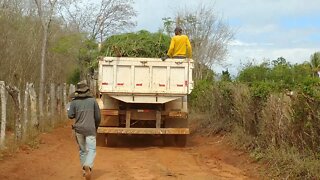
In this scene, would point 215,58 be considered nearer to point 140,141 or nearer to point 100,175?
point 140,141

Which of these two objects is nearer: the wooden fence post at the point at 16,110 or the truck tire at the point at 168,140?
the wooden fence post at the point at 16,110

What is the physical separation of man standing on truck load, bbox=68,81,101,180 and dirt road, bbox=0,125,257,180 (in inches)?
20.8

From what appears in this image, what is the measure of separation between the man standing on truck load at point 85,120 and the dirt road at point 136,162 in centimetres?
53

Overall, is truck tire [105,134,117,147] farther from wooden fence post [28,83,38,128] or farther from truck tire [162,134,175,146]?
wooden fence post [28,83,38,128]

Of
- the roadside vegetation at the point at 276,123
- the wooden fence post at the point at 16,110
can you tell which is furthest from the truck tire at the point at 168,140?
the wooden fence post at the point at 16,110

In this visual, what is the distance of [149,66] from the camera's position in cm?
1392

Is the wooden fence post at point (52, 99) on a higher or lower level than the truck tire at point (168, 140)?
higher

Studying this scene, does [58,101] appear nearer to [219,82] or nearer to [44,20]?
[44,20]

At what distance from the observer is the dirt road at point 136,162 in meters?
10.3

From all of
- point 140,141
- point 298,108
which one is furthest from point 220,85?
point 298,108

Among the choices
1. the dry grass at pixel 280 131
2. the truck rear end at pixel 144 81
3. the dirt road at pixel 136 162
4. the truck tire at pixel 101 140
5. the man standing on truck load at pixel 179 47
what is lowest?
the dirt road at pixel 136 162

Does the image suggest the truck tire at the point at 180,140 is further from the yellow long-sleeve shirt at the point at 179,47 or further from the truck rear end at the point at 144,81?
the yellow long-sleeve shirt at the point at 179,47

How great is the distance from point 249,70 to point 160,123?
35.1ft

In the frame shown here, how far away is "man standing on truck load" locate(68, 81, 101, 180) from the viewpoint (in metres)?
10.0
